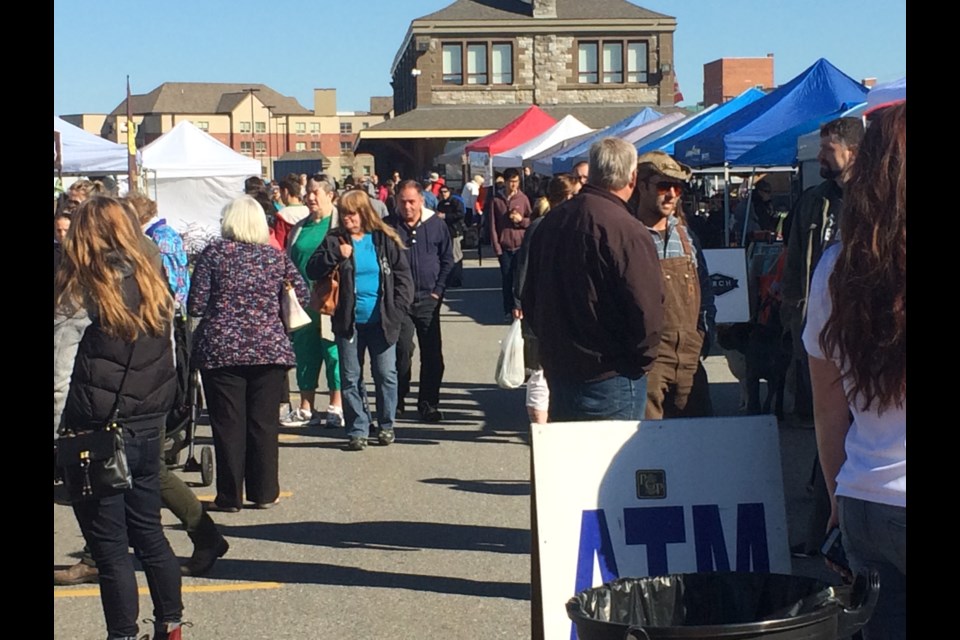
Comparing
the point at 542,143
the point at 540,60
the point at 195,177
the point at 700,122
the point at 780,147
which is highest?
the point at 540,60

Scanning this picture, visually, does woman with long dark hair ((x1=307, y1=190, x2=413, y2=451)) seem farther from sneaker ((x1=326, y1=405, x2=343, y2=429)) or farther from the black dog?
the black dog

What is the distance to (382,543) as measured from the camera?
7.11m

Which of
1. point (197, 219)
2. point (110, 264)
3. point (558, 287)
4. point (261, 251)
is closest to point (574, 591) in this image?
point (558, 287)

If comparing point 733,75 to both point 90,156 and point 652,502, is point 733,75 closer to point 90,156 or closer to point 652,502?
point 90,156

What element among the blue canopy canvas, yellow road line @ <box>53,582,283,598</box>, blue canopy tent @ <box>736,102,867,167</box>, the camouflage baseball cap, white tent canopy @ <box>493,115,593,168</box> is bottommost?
yellow road line @ <box>53,582,283,598</box>

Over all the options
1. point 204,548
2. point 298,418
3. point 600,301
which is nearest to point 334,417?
point 298,418

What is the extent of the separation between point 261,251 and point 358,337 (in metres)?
1.80

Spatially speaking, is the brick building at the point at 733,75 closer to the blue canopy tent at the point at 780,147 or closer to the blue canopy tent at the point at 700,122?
the blue canopy tent at the point at 700,122

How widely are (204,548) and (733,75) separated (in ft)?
237

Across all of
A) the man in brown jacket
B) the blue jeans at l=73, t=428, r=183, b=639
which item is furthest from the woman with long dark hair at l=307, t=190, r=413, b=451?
the man in brown jacket

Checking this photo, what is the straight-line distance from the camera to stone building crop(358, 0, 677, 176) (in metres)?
60.5

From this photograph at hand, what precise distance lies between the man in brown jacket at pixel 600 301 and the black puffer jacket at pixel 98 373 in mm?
1522

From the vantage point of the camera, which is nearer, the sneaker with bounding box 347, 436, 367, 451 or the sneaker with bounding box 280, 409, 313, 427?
the sneaker with bounding box 347, 436, 367, 451

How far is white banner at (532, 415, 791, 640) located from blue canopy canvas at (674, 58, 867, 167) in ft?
35.4
